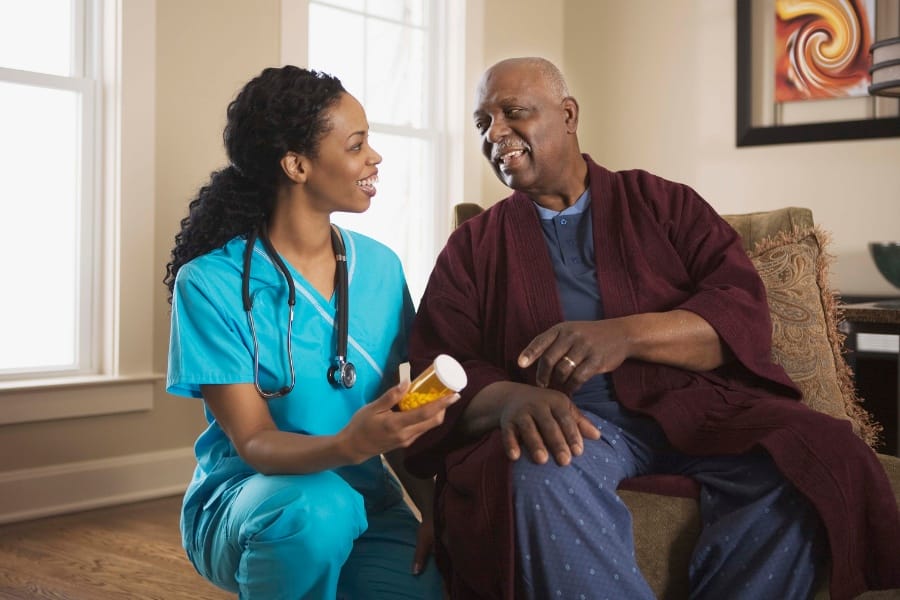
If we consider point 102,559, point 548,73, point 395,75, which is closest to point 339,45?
point 395,75

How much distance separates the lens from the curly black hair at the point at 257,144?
1.76m

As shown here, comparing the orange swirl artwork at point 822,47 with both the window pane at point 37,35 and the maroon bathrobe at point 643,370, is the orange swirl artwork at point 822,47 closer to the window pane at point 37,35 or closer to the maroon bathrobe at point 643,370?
the maroon bathrobe at point 643,370

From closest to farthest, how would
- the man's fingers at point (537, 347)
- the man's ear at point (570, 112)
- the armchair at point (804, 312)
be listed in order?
the man's fingers at point (537, 347) → the armchair at point (804, 312) → the man's ear at point (570, 112)

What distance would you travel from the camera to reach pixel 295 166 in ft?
5.90

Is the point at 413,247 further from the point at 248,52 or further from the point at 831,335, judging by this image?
the point at 831,335

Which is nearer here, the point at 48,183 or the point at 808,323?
the point at 808,323

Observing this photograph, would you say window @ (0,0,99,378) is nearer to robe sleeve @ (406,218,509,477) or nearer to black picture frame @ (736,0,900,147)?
robe sleeve @ (406,218,509,477)

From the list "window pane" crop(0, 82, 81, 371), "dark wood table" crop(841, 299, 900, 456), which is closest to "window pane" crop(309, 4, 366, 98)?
"window pane" crop(0, 82, 81, 371)

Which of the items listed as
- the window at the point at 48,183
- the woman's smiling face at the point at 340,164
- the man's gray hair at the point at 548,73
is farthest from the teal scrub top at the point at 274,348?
the window at the point at 48,183

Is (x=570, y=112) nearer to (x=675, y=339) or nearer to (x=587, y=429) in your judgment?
(x=675, y=339)

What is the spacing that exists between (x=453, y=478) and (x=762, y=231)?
1025 mm

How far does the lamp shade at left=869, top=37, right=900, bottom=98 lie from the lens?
3.08 metres

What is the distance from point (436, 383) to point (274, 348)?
1.55 ft

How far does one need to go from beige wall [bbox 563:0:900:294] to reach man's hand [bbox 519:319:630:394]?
2.65 meters
